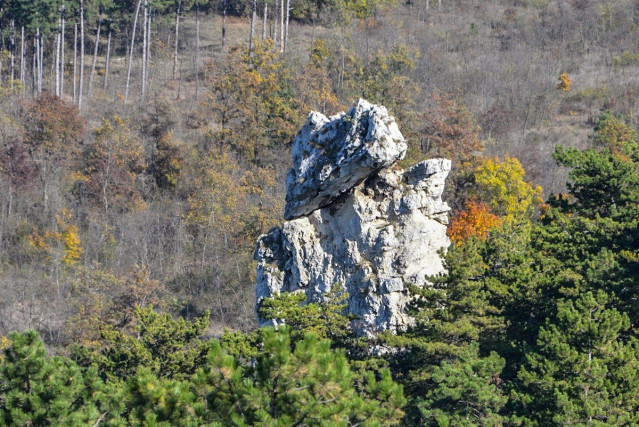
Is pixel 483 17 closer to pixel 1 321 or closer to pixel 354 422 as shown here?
pixel 1 321

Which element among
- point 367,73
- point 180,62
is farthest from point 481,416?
point 180,62

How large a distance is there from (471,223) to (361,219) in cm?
1104

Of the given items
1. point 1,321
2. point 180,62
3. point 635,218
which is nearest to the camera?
point 635,218

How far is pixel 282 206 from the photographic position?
132ft

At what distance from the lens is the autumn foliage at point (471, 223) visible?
120 feet

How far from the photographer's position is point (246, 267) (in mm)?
40094

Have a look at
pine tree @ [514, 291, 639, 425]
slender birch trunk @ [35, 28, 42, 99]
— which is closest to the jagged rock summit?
pine tree @ [514, 291, 639, 425]

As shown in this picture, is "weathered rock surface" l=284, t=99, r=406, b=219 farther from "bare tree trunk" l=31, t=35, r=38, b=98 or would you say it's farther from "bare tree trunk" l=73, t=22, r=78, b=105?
"bare tree trunk" l=31, t=35, r=38, b=98

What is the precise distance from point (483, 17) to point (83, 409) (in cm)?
5604

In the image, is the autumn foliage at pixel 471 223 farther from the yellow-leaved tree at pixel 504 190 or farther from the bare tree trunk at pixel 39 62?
the bare tree trunk at pixel 39 62

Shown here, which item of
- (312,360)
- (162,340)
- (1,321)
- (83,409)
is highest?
(312,360)

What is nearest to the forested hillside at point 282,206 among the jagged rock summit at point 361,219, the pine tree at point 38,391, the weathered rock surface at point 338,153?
the pine tree at point 38,391

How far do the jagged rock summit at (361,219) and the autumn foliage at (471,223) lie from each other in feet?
30.4

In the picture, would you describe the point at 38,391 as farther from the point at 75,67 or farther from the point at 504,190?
the point at 75,67
